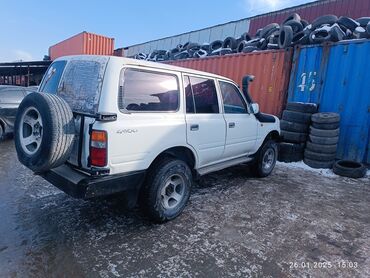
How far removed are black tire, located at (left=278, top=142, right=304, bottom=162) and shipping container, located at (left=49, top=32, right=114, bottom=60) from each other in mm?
13464

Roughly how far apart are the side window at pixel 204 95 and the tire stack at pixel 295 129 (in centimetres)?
299

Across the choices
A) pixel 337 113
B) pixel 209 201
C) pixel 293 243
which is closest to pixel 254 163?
pixel 209 201

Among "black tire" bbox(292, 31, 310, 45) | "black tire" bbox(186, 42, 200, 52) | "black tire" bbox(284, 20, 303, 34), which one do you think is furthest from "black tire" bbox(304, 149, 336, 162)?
"black tire" bbox(186, 42, 200, 52)

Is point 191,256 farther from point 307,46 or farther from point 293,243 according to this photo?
point 307,46

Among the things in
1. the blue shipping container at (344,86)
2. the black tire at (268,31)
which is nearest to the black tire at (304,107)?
the blue shipping container at (344,86)

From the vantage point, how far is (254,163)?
5094 millimetres

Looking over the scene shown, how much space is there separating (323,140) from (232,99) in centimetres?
280

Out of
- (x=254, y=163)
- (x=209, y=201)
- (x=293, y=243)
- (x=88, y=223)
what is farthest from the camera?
(x=254, y=163)

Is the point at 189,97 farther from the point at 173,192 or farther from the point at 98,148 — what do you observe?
the point at 98,148

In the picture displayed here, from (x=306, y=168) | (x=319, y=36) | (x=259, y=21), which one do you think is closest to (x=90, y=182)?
(x=306, y=168)

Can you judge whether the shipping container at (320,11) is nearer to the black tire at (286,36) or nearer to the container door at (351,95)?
the black tire at (286,36)

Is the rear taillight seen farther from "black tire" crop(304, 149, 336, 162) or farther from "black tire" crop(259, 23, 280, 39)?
"black tire" crop(259, 23, 280, 39)

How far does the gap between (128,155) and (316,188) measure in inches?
142

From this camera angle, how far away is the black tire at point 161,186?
9.83 ft
